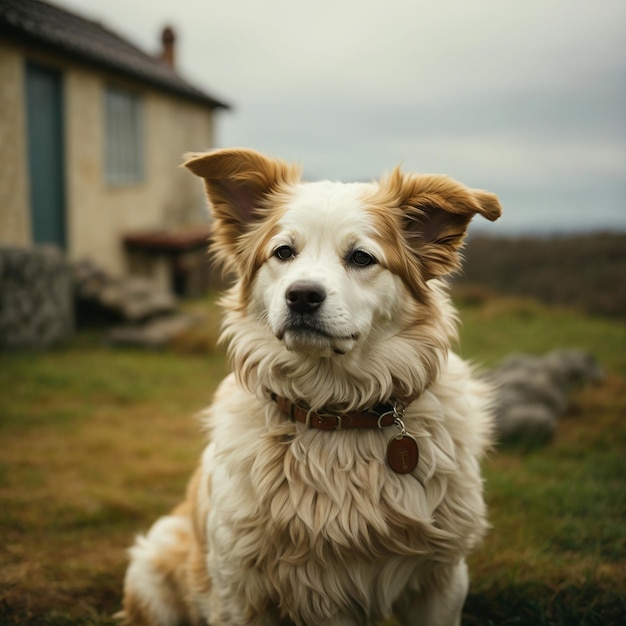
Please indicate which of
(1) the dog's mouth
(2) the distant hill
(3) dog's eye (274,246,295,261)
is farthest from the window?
(1) the dog's mouth

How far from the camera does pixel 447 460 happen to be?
7.63 feet

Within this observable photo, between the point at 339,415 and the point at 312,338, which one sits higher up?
the point at 312,338

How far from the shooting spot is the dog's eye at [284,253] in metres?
2.45

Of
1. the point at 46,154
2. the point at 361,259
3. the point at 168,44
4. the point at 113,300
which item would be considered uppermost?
the point at 168,44

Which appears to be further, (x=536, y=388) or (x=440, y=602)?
(x=536, y=388)

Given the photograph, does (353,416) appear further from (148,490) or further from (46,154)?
(46,154)

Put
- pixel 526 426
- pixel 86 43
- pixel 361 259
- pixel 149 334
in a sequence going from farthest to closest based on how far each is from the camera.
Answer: pixel 86 43
pixel 149 334
pixel 526 426
pixel 361 259

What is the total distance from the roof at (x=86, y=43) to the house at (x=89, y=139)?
25 millimetres

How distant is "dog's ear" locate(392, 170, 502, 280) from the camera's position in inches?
97.3

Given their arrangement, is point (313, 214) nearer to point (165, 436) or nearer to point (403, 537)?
point (403, 537)

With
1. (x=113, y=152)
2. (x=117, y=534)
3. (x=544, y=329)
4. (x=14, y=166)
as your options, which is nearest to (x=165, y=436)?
(x=117, y=534)

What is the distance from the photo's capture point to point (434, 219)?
2.58 meters

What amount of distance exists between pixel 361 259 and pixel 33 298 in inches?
265

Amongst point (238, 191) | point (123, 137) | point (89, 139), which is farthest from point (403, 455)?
point (123, 137)
